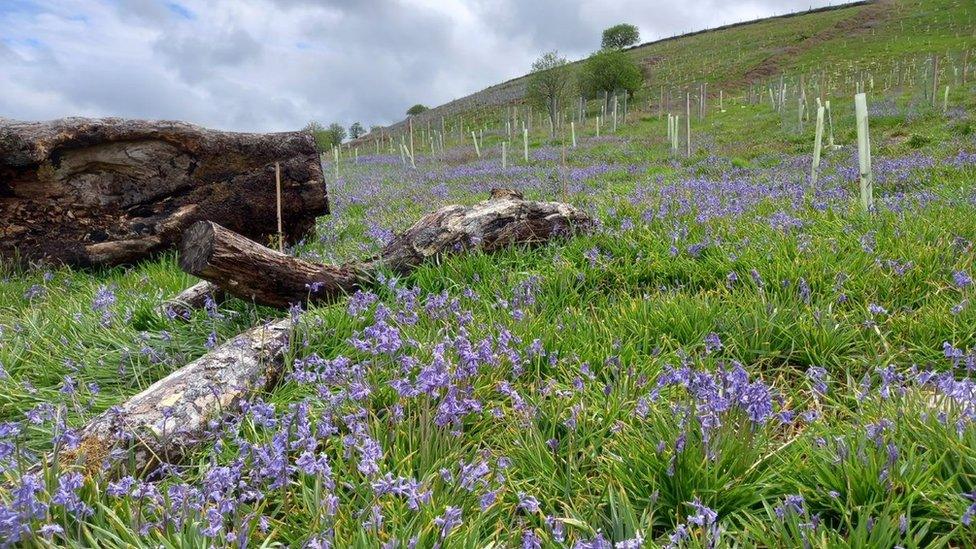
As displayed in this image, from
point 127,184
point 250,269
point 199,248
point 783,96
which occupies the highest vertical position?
point 783,96

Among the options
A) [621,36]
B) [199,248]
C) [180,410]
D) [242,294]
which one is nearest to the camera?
[180,410]

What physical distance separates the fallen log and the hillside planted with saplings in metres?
0.20

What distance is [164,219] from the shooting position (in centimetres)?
651

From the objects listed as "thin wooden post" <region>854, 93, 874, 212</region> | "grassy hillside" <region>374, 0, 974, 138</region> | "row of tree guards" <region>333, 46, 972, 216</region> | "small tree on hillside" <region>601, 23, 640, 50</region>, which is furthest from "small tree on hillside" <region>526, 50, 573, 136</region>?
"small tree on hillside" <region>601, 23, 640, 50</region>

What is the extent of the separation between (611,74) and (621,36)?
5678 cm

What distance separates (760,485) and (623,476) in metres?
0.51

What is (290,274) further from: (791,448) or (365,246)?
(791,448)

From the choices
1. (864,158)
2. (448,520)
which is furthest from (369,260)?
(864,158)

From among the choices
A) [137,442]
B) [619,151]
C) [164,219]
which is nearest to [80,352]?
[137,442]

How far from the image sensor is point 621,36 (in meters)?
104

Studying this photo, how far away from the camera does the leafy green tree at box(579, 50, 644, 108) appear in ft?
177

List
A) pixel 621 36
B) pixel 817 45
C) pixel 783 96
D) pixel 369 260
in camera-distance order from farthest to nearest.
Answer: pixel 621 36, pixel 817 45, pixel 783 96, pixel 369 260

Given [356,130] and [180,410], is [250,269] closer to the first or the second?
[180,410]

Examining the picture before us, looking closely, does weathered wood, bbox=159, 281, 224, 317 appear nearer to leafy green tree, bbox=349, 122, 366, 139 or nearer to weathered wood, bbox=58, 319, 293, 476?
weathered wood, bbox=58, 319, 293, 476
